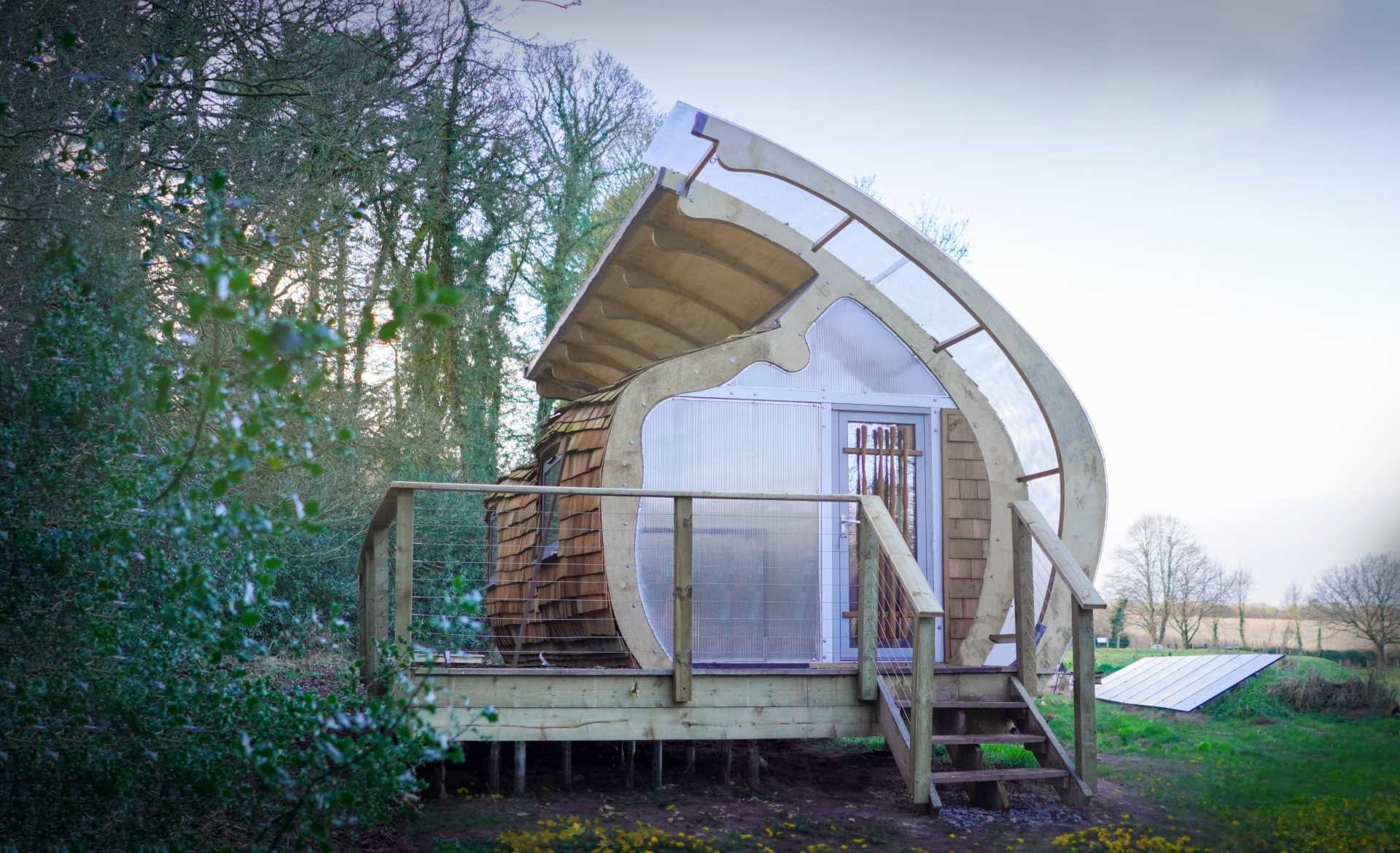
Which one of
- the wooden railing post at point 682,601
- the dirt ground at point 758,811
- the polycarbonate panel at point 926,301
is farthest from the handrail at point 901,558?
the polycarbonate panel at point 926,301

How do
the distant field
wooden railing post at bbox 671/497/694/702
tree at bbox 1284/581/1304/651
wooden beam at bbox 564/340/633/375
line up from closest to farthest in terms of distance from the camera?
1. wooden railing post at bbox 671/497/694/702
2. tree at bbox 1284/581/1304/651
3. the distant field
4. wooden beam at bbox 564/340/633/375

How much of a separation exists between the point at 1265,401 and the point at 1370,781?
307 centimetres

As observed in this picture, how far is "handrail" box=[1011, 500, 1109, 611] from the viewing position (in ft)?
19.4

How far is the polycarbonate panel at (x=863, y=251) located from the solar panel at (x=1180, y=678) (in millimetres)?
6009

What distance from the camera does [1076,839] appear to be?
17.8 feet

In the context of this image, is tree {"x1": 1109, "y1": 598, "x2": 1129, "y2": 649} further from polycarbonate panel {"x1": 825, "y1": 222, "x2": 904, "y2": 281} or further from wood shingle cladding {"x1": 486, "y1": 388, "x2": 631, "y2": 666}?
polycarbonate panel {"x1": 825, "y1": 222, "x2": 904, "y2": 281}

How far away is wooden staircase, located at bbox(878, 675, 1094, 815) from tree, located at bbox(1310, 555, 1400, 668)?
1.94 meters

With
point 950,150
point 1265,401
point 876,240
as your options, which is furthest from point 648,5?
point 1265,401

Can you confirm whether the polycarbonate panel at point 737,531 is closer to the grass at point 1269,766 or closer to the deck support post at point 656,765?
the deck support post at point 656,765

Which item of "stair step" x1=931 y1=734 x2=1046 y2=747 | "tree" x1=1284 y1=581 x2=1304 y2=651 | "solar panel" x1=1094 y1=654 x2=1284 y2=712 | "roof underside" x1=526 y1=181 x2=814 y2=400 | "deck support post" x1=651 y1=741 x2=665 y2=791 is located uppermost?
"roof underside" x1=526 y1=181 x2=814 y2=400

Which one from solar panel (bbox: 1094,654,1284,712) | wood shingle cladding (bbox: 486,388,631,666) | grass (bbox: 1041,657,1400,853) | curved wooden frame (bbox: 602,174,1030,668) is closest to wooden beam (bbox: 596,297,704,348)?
wood shingle cladding (bbox: 486,388,631,666)

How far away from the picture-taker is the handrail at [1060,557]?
19.4ft

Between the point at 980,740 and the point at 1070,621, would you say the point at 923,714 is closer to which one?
the point at 980,740

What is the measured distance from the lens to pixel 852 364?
729 cm
